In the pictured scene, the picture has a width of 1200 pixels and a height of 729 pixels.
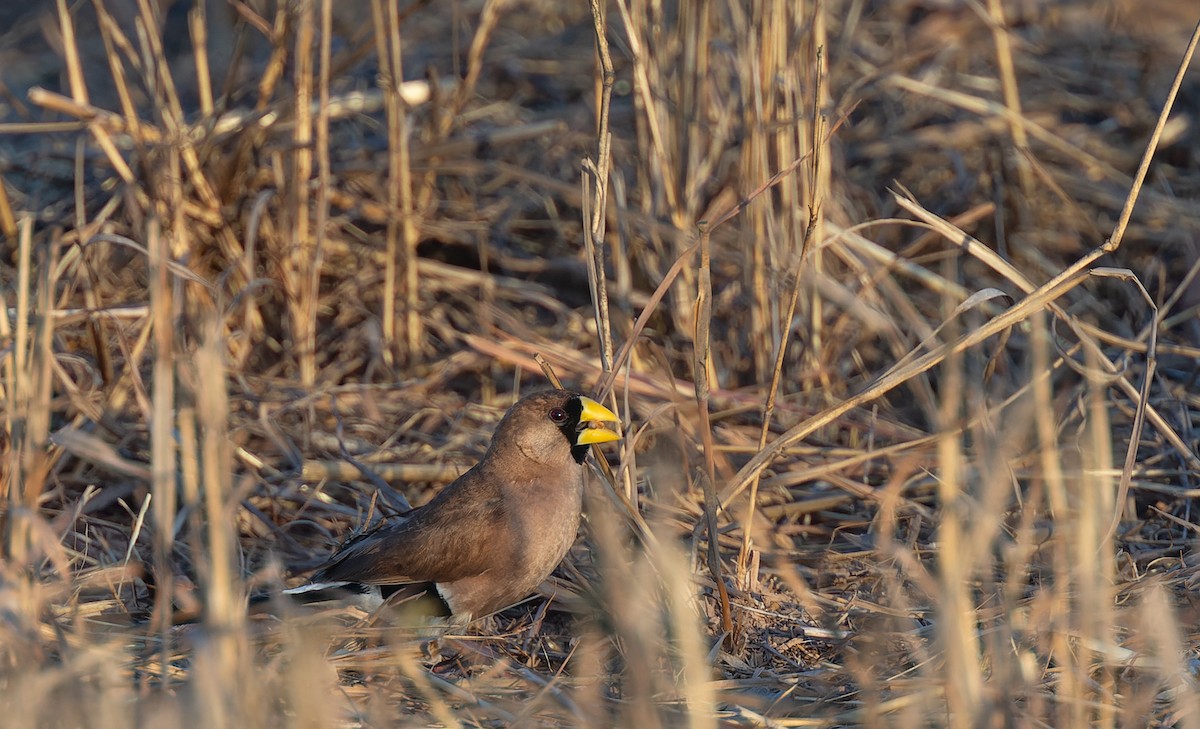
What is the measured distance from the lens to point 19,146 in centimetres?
604

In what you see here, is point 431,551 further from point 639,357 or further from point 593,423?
point 639,357

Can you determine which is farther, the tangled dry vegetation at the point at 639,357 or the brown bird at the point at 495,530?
the brown bird at the point at 495,530

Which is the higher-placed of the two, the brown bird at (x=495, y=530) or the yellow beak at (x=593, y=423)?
the yellow beak at (x=593, y=423)

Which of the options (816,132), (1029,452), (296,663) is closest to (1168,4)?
(1029,452)

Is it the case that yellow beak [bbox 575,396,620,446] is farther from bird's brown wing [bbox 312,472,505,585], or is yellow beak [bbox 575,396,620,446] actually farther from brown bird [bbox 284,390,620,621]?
bird's brown wing [bbox 312,472,505,585]

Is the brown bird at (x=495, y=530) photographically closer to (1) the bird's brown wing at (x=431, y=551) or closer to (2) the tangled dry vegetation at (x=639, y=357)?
(1) the bird's brown wing at (x=431, y=551)

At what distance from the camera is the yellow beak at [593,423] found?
3311 mm

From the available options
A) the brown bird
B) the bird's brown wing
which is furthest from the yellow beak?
the bird's brown wing

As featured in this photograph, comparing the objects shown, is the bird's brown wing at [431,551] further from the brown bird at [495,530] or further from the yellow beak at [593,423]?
the yellow beak at [593,423]

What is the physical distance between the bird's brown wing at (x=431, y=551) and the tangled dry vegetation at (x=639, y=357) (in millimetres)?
169

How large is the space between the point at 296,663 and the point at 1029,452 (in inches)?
104

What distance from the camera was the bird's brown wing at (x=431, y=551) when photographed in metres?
3.27

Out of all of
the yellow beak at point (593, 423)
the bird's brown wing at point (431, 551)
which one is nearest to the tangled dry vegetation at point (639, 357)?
the yellow beak at point (593, 423)

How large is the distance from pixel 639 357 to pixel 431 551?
144 centimetres
